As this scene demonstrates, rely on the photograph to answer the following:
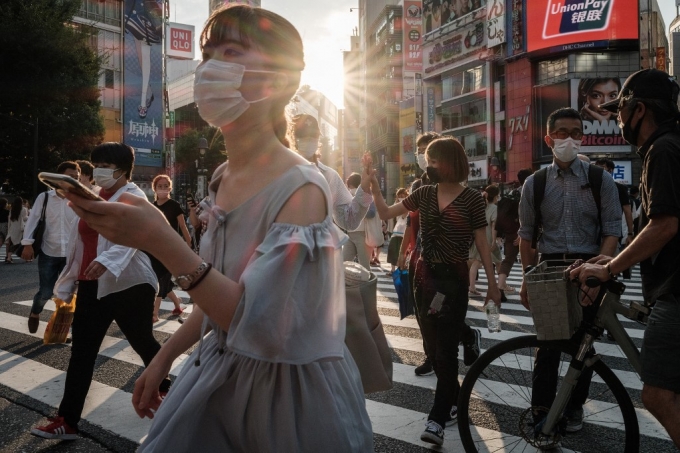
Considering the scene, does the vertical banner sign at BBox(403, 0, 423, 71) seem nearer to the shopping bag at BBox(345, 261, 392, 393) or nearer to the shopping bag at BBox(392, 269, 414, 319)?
the shopping bag at BBox(392, 269, 414, 319)

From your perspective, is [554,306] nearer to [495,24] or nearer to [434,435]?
[434,435]

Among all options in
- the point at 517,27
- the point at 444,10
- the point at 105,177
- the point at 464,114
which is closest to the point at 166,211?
the point at 105,177

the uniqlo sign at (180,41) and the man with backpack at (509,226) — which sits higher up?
the uniqlo sign at (180,41)

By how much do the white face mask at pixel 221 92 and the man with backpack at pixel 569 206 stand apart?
2.77 metres

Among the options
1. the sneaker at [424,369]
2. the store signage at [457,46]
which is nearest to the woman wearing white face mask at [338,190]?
the sneaker at [424,369]

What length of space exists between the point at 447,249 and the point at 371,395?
1.46 m

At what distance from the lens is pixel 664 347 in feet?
7.97

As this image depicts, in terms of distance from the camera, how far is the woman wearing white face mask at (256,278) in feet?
4.25

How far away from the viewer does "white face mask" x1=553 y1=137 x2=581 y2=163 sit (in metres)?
3.96

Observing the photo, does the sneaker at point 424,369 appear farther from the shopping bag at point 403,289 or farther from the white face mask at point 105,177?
the white face mask at point 105,177

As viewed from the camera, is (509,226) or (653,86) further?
(509,226)

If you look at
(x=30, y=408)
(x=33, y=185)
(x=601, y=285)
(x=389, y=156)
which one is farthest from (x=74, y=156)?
(x=389, y=156)

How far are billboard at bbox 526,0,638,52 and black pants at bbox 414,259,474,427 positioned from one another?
34191mm

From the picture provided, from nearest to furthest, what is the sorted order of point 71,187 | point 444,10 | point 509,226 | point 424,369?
1. point 71,187
2. point 424,369
3. point 509,226
4. point 444,10
